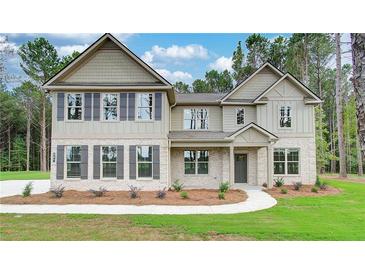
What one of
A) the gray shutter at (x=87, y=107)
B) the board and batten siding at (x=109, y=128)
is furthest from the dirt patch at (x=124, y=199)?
the gray shutter at (x=87, y=107)

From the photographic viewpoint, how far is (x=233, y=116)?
645 inches

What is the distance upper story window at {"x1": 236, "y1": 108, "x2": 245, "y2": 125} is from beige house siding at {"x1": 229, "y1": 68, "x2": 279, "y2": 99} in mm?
757

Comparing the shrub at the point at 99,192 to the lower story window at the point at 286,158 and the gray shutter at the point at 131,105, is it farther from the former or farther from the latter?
the lower story window at the point at 286,158

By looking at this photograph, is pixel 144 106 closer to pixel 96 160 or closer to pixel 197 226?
pixel 96 160

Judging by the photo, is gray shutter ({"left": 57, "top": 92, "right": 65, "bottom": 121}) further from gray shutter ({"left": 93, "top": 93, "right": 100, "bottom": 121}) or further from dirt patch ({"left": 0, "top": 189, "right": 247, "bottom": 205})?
dirt patch ({"left": 0, "top": 189, "right": 247, "bottom": 205})

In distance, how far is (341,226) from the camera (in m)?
7.36

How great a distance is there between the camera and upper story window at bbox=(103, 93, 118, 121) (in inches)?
522

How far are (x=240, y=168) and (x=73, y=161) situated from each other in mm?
8959

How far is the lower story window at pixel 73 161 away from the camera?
43.1 ft

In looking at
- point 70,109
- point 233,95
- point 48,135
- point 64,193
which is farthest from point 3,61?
point 48,135

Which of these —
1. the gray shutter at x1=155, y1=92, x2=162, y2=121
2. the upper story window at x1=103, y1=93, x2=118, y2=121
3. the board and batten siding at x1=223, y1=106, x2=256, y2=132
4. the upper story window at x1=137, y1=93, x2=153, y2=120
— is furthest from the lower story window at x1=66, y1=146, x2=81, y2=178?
the board and batten siding at x1=223, y1=106, x2=256, y2=132

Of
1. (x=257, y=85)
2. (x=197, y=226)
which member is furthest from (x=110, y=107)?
(x=257, y=85)

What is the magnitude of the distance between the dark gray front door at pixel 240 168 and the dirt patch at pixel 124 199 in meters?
3.77

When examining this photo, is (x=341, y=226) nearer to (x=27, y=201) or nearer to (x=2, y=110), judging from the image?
(x=27, y=201)
